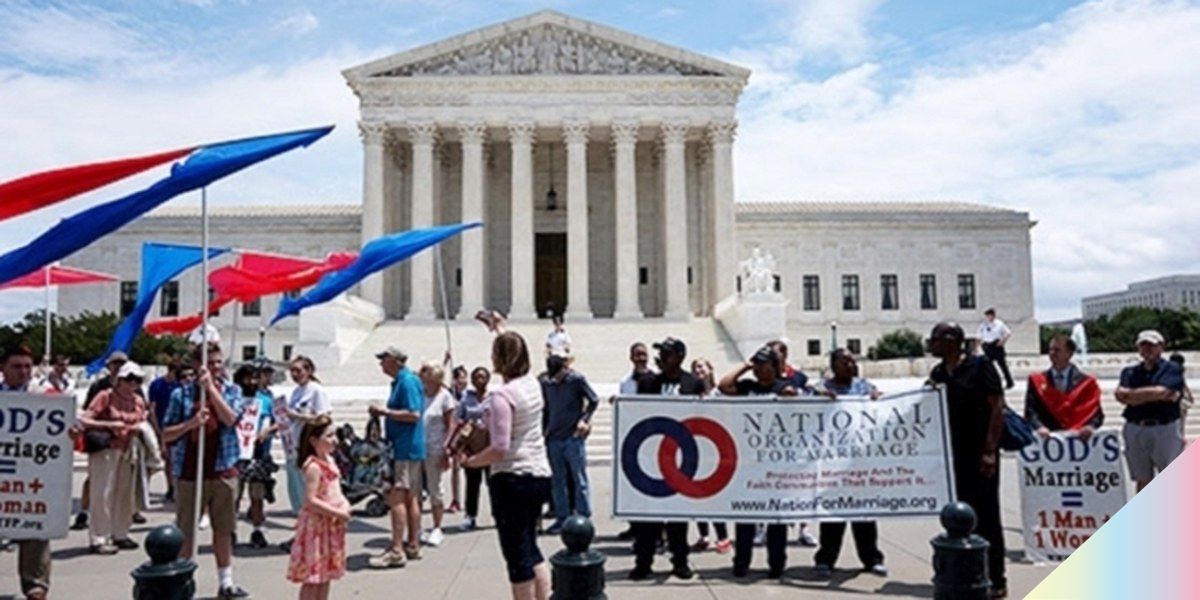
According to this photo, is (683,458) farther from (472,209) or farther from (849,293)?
(849,293)

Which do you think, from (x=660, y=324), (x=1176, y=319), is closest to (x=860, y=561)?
(x=660, y=324)

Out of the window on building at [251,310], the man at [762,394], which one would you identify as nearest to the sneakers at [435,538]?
the man at [762,394]

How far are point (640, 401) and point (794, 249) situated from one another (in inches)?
2062

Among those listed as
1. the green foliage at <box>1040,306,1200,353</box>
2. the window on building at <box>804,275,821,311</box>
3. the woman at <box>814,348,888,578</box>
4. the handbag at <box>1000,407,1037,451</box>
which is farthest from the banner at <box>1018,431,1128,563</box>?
the window on building at <box>804,275,821,311</box>

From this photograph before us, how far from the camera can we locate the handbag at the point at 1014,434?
798cm

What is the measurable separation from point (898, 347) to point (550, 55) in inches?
955

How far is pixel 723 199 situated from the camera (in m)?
46.3

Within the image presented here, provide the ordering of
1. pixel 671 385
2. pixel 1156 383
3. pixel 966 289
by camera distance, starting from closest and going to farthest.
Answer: pixel 1156 383 < pixel 671 385 < pixel 966 289

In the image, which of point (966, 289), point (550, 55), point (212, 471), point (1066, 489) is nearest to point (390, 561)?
point (212, 471)

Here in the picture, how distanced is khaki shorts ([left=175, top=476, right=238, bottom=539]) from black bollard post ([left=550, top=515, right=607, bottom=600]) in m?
4.18

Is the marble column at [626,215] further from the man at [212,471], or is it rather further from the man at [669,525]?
the man at [212,471]

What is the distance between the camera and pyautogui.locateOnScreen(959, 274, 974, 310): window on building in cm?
5978

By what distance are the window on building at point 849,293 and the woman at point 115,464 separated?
5305 cm

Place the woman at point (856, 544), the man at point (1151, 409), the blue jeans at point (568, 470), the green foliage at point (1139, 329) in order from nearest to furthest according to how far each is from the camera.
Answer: the woman at point (856, 544)
the man at point (1151, 409)
the blue jeans at point (568, 470)
the green foliage at point (1139, 329)
